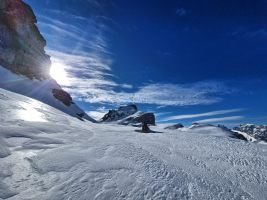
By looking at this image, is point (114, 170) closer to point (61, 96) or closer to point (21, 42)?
point (61, 96)

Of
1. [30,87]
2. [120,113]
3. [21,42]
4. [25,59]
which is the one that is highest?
[21,42]

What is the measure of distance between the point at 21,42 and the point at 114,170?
76891 millimetres

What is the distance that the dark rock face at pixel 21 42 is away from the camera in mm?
66750

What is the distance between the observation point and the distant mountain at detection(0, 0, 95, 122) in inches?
2398

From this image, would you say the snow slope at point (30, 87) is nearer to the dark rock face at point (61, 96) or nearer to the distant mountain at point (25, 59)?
the distant mountain at point (25, 59)

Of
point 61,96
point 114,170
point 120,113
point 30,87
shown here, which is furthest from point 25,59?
point 114,170

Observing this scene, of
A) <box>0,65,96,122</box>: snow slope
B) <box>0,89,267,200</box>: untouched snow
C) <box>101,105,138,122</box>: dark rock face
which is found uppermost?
<box>101,105,138,122</box>: dark rock face

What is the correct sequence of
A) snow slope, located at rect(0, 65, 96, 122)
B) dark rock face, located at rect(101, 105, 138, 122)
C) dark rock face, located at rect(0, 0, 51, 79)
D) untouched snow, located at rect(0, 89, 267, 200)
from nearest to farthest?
untouched snow, located at rect(0, 89, 267, 200) < snow slope, located at rect(0, 65, 96, 122) < dark rock face, located at rect(0, 0, 51, 79) < dark rock face, located at rect(101, 105, 138, 122)

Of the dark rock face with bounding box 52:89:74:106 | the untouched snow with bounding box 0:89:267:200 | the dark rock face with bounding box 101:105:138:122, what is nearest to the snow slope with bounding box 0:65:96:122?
the dark rock face with bounding box 52:89:74:106

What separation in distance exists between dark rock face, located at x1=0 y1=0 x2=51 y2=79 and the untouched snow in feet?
212

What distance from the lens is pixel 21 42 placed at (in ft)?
237

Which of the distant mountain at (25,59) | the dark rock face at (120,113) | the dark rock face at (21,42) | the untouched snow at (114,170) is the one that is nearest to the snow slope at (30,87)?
the distant mountain at (25,59)

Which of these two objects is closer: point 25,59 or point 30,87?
point 30,87

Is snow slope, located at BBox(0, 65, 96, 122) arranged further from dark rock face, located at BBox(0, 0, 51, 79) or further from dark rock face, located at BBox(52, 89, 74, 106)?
Result: dark rock face, located at BBox(0, 0, 51, 79)
